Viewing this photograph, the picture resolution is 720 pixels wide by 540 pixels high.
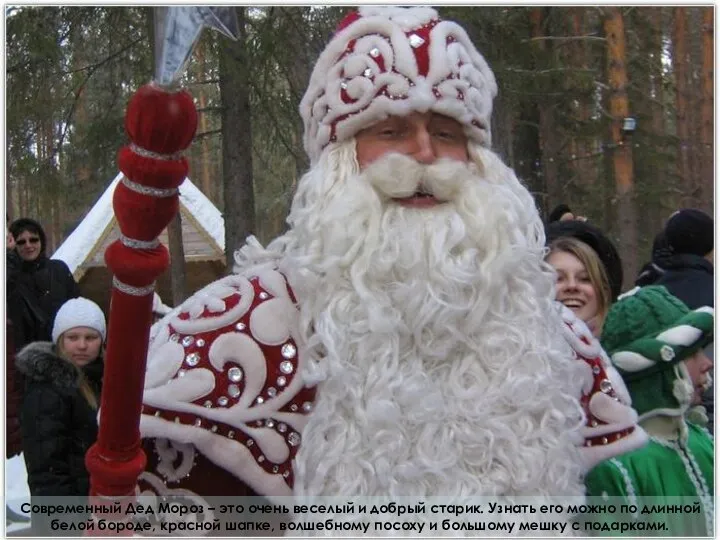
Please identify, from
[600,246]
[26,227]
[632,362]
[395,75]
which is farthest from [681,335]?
[26,227]

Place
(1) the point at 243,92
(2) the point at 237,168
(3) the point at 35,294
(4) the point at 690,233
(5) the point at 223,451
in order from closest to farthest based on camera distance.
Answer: (5) the point at 223,451, (4) the point at 690,233, (3) the point at 35,294, (1) the point at 243,92, (2) the point at 237,168

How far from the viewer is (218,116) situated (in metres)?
7.52

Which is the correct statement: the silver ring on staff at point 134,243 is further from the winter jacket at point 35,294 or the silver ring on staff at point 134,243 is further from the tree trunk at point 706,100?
the tree trunk at point 706,100

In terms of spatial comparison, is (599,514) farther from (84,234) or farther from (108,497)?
(84,234)

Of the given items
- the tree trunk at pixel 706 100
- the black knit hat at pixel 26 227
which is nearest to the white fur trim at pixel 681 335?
the black knit hat at pixel 26 227

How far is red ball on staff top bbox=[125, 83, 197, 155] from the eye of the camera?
1759 millimetres

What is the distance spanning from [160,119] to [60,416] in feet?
7.87

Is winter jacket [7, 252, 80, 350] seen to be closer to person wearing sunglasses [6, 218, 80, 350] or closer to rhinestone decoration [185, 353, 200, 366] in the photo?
person wearing sunglasses [6, 218, 80, 350]

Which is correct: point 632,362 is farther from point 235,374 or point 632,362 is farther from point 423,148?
point 235,374

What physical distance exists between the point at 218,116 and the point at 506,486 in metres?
5.57

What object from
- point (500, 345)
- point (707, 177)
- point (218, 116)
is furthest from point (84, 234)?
point (500, 345)

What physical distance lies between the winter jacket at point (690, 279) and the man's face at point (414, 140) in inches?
73.3

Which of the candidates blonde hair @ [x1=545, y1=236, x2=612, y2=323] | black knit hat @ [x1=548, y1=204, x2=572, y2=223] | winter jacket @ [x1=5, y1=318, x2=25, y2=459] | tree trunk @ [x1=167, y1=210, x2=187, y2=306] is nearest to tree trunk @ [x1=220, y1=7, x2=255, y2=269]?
tree trunk @ [x1=167, y1=210, x2=187, y2=306]

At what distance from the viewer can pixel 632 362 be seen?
2959 millimetres
